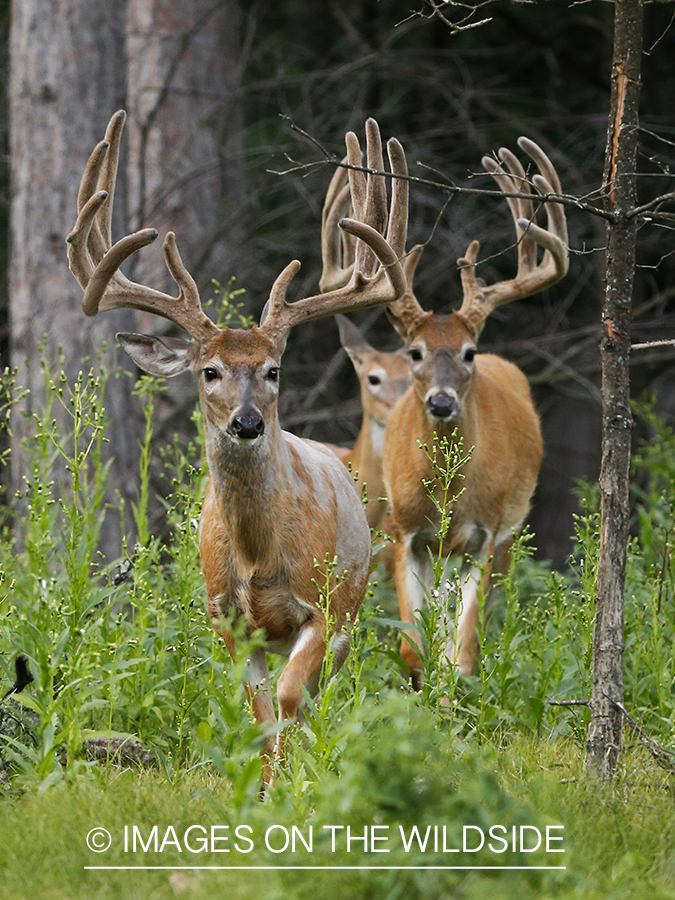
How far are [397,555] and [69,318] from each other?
3.09m

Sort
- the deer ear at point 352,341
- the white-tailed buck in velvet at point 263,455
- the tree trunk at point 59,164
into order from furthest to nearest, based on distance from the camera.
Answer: the deer ear at point 352,341, the tree trunk at point 59,164, the white-tailed buck in velvet at point 263,455

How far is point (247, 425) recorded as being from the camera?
4.61m

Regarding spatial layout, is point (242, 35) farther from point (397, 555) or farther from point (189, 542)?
point (189, 542)

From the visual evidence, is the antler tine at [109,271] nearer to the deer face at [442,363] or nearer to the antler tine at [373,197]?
the antler tine at [373,197]

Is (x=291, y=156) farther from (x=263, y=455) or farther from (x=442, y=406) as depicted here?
(x=263, y=455)

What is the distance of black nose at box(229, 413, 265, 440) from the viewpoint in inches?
181

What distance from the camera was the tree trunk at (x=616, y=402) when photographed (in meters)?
4.16

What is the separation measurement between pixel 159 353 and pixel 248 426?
0.79 metres

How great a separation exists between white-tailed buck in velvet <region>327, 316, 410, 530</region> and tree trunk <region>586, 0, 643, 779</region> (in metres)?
4.34

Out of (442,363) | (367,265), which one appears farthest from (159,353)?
(442,363)

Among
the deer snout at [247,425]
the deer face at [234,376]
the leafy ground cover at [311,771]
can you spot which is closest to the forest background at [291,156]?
the deer face at [234,376]

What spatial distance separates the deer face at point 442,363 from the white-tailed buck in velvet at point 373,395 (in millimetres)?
1737

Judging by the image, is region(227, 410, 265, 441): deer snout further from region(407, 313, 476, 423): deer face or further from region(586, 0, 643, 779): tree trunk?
region(407, 313, 476, 423): deer face

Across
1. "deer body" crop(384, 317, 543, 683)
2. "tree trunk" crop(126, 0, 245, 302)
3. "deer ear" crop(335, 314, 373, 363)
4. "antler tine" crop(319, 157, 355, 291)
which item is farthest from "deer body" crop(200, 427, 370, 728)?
"tree trunk" crop(126, 0, 245, 302)
